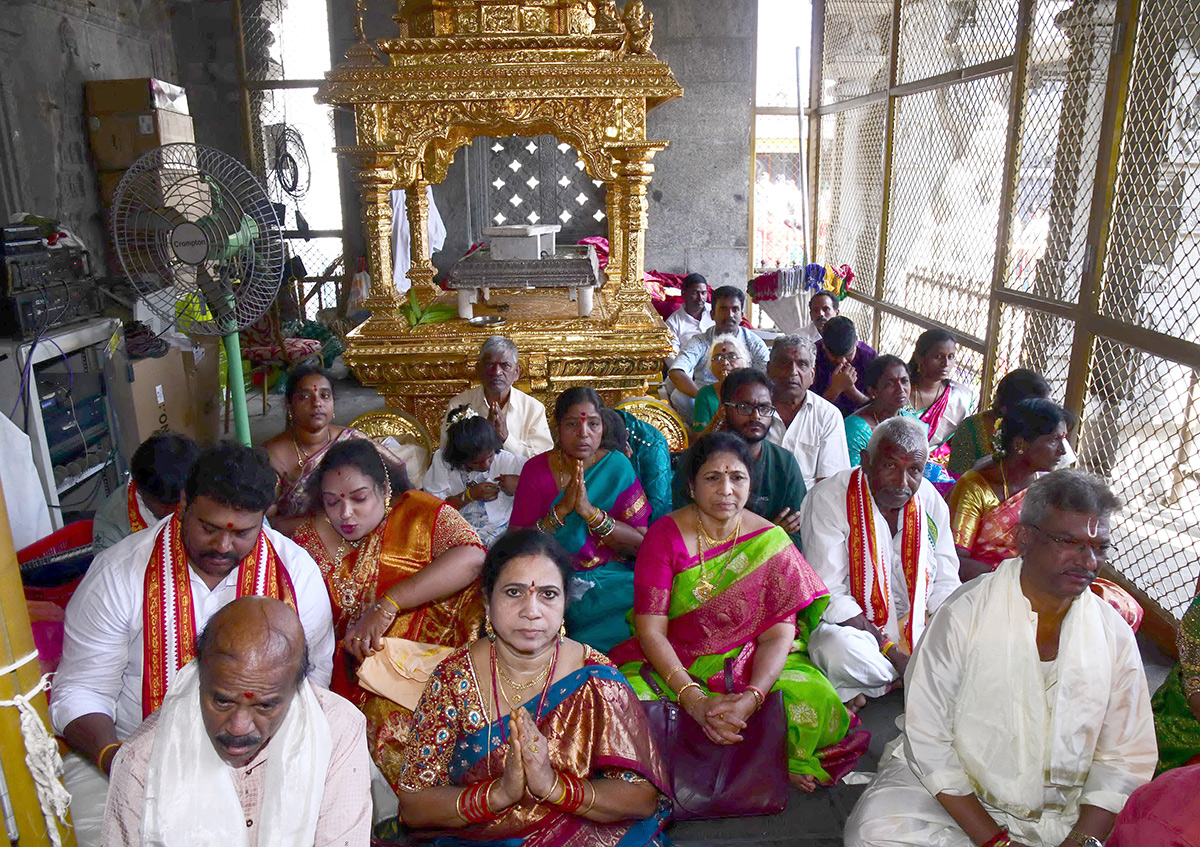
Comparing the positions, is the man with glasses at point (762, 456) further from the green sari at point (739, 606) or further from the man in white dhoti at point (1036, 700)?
the man in white dhoti at point (1036, 700)

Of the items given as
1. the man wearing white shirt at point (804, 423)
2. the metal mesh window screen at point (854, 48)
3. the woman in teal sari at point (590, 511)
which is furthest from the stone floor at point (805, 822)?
the metal mesh window screen at point (854, 48)

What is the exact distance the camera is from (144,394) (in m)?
5.48

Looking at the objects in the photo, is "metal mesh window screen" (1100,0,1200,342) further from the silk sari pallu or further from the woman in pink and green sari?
the silk sari pallu

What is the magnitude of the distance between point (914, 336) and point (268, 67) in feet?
23.8

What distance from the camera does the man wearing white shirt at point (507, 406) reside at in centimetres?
421

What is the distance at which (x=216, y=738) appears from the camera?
62.2 inches

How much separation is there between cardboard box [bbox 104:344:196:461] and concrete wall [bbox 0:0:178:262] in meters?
1.47

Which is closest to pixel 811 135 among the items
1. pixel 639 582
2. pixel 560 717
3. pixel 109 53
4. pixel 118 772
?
pixel 109 53

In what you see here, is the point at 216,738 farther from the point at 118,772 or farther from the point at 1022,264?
the point at 1022,264

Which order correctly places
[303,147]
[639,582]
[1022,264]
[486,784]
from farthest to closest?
[303,147] < [1022,264] < [639,582] < [486,784]

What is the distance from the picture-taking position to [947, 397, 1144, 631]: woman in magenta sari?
321 centimetres

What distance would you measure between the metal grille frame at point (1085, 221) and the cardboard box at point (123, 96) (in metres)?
5.72

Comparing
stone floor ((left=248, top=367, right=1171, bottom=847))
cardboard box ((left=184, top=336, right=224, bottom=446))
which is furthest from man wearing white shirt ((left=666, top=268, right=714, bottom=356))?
stone floor ((left=248, top=367, right=1171, bottom=847))

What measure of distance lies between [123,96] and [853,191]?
20.6 feet
